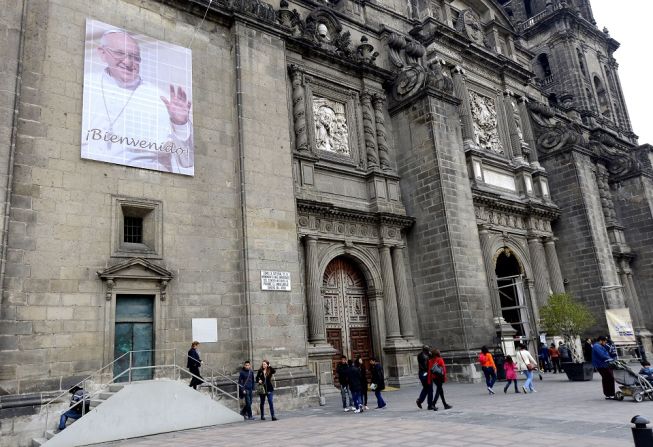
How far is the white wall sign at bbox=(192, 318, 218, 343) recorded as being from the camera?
15043 millimetres

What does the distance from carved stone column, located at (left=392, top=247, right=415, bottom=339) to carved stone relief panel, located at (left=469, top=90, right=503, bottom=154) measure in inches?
351

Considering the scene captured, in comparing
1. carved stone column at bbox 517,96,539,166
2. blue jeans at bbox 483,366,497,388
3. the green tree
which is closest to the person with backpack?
blue jeans at bbox 483,366,497,388

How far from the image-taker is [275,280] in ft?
54.2

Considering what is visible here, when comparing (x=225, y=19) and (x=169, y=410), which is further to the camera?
(x=225, y=19)

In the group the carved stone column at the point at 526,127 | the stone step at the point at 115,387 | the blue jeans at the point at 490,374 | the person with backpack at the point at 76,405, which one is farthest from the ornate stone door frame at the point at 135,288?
the carved stone column at the point at 526,127

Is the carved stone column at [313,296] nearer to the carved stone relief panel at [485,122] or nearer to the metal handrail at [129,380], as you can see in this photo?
the metal handrail at [129,380]

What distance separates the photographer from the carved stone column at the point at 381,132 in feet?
76.7

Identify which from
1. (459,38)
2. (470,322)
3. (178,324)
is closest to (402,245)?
(470,322)

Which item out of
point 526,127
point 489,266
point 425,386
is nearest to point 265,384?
point 425,386

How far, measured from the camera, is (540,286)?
26812 mm

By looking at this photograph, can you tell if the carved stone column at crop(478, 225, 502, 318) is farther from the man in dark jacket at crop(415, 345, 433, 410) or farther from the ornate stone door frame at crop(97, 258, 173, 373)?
the ornate stone door frame at crop(97, 258, 173, 373)

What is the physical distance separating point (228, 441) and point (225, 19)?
14.0 m

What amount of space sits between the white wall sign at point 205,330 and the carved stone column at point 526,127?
22.3 m

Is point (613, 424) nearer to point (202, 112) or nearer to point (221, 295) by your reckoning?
point (221, 295)
